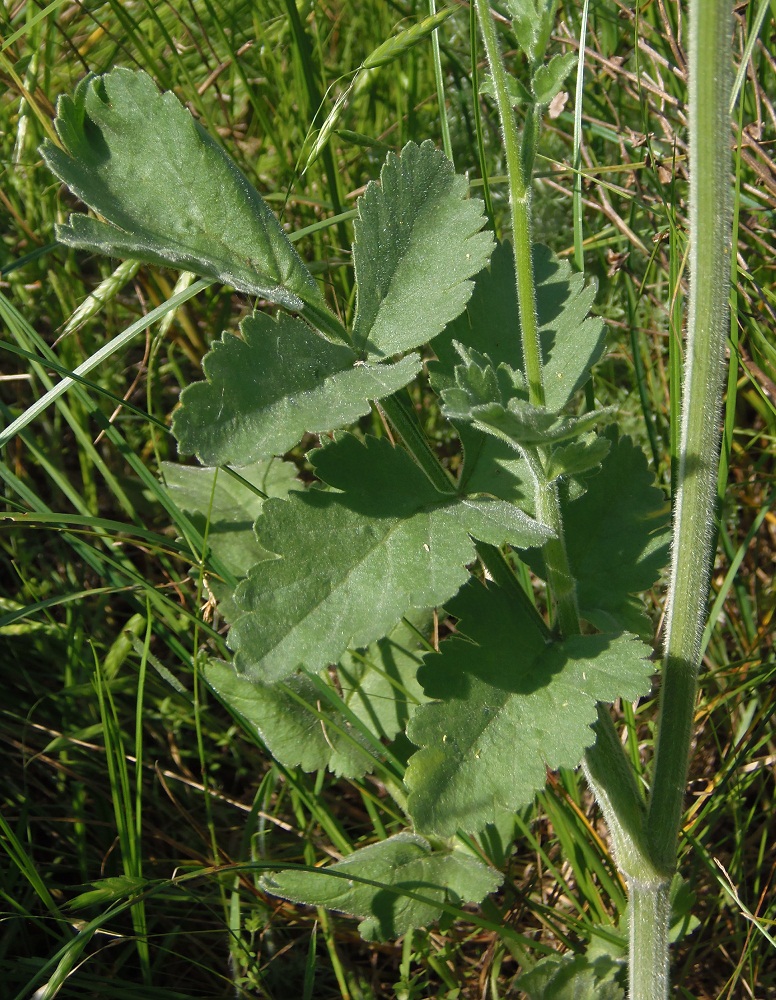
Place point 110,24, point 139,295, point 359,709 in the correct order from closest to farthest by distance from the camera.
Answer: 1. point 359,709
2. point 139,295
3. point 110,24

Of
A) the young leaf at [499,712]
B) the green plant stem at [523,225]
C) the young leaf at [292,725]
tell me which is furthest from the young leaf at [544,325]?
the young leaf at [292,725]

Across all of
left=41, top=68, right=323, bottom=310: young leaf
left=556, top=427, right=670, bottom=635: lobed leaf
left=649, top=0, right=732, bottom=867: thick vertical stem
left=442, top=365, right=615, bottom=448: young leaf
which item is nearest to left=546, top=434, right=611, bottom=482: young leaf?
left=442, top=365, right=615, bottom=448: young leaf

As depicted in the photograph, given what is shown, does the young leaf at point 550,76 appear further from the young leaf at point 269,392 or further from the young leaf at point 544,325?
the young leaf at point 269,392

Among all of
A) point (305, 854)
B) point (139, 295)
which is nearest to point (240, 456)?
point (305, 854)

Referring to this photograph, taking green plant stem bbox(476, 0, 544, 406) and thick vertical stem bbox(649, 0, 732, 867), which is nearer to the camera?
thick vertical stem bbox(649, 0, 732, 867)

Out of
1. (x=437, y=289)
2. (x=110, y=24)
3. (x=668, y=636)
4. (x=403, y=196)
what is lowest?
(x=668, y=636)

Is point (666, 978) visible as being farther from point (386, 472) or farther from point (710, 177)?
point (710, 177)

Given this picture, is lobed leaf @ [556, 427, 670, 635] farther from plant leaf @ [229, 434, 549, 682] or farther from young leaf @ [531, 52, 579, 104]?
young leaf @ [531, 52, 579, 104]
